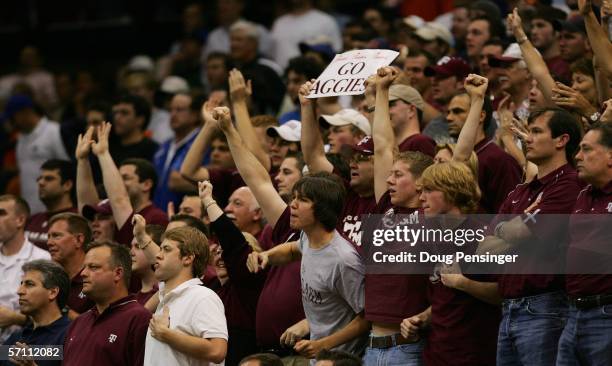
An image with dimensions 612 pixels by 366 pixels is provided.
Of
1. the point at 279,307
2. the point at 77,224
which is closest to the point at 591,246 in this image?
the point at 279,307

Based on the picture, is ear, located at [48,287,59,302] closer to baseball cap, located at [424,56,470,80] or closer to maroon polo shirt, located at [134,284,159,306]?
maroon polo shirt, located at [134,284,159,306]

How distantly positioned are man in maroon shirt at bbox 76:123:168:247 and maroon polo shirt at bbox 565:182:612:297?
12.6ft

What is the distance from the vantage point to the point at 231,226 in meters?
8.46

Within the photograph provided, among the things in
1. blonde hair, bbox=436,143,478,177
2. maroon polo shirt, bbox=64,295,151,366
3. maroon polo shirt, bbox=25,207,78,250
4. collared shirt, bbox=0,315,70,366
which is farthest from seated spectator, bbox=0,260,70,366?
blonde hair, bbox=436,143,478,177

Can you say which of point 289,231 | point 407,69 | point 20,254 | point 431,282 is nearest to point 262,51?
point 407,69

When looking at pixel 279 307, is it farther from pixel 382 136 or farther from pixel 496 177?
pixel 496 177

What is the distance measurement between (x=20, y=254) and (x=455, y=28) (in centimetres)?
510

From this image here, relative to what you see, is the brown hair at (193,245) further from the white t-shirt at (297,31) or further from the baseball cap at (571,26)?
the white t-shirt at (297,31)

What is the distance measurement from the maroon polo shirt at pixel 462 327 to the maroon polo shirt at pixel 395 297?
0.40 ft

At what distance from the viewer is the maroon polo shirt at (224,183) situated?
1049cm

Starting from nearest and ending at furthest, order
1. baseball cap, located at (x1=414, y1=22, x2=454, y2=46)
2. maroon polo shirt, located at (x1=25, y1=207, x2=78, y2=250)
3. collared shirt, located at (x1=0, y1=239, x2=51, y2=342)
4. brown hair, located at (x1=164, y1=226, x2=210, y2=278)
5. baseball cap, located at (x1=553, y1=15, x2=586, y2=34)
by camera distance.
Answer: brown hair, located at (x1=164, y1=226, x2=210, y2=278)
collared shirt, located at (x1=0, y1=239, x2=51, y2=342)
baseball cap, located at (x1=553, y1=15, x2=586, y2=34)
maroon polo shirt, located at (x1=25, y1=207, x2=78, y2=250)
baseball cap, located at (x1=414, y1=22, x2=454, y2=46)

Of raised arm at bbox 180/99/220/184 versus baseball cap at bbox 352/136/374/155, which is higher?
baseball cap at bbox 352/136/374/155

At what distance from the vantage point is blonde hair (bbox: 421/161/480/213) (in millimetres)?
7715

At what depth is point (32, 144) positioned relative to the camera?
1411cm
